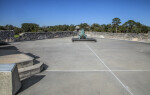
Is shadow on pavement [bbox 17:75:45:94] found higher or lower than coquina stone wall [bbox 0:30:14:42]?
lower

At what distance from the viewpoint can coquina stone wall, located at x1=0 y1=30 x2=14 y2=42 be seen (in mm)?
12832

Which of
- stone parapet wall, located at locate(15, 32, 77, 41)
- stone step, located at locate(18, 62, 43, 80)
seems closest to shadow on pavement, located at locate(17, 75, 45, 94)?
stone step, located at locate(18, 62, 43, 80)

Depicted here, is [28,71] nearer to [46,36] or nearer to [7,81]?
[7,81]

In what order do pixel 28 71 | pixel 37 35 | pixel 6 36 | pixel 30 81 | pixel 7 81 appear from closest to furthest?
pixel 7 81 < pixel 30 81 < pixel 28 71 < pixel 6 36 < pixel 37 35

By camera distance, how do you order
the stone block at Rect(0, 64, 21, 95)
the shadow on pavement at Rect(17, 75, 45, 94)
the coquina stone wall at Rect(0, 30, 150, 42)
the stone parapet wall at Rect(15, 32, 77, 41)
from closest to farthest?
the stone block at Rect(0, 64, 21, 95) < the shadow on pavement at Rect(17, 75, 45, 94) < the coquina stone wall at Rect(0, 30, 150, 42) < the stone parapet wall at Rect(15, 32, 77, 41)

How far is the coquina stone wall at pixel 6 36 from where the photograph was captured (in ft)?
42.1

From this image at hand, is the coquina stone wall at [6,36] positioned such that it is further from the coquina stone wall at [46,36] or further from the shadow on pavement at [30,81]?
the shadow on pavement at [30,81]

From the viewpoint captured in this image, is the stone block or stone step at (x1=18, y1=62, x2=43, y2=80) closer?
the stone block

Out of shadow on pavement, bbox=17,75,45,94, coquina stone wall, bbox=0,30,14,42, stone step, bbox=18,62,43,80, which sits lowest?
shadow on pavement, bbox=17,75,45,94

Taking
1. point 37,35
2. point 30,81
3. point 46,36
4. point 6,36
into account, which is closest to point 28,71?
point 30,81

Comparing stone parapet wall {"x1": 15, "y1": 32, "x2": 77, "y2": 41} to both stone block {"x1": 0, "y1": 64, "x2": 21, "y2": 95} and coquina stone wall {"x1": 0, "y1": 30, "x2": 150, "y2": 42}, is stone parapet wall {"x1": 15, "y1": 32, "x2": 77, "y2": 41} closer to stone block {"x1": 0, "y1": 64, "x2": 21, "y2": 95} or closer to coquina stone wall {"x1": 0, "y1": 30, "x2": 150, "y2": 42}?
coquina stone wall {"x1": 0, "y1": 30, "x2": 150, "y2": 42}

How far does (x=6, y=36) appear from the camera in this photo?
1322cm

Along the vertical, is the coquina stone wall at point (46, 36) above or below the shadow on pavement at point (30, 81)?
above

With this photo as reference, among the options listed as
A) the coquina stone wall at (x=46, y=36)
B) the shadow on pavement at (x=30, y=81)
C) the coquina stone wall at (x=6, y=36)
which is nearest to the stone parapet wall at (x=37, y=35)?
the coquina stone wall at (x=46, y=36)
